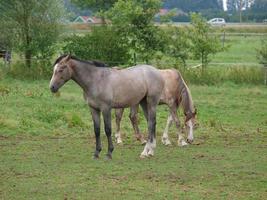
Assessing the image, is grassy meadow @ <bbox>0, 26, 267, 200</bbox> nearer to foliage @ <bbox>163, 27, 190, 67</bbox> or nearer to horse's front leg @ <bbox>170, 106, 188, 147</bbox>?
horse's front leg @ <bbox>170, 106, 188, 147</bbox>

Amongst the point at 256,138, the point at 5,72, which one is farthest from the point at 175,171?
the point at 5,72

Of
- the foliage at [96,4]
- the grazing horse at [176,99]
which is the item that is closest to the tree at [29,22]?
the foliage at [96,4]

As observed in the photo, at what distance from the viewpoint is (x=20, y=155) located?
14.0 meters

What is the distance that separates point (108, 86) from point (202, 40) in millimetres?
17747

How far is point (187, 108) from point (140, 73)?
2531 mm

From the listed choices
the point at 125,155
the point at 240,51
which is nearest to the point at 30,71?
the point at 125,155

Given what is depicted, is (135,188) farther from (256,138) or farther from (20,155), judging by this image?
(256,138)

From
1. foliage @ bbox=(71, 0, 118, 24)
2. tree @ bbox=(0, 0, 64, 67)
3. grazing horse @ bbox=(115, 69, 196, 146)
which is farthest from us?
foliage @ bbox=(71, 0, 118, 24)

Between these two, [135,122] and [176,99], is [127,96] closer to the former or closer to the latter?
[135,122]

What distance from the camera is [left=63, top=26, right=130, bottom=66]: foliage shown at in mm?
30453

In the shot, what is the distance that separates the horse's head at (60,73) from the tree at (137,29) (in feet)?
57.1

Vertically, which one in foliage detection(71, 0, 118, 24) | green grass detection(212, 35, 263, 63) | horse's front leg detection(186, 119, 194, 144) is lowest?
green grass detection(212, 35, 263, 63)

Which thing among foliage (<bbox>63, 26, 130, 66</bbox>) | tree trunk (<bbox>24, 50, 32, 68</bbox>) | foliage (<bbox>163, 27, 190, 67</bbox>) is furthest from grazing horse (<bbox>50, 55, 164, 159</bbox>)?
tree trunk (<bbox>24, 50, 32, 68</bbox>)

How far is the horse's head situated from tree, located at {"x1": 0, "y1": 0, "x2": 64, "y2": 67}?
19133 mm
